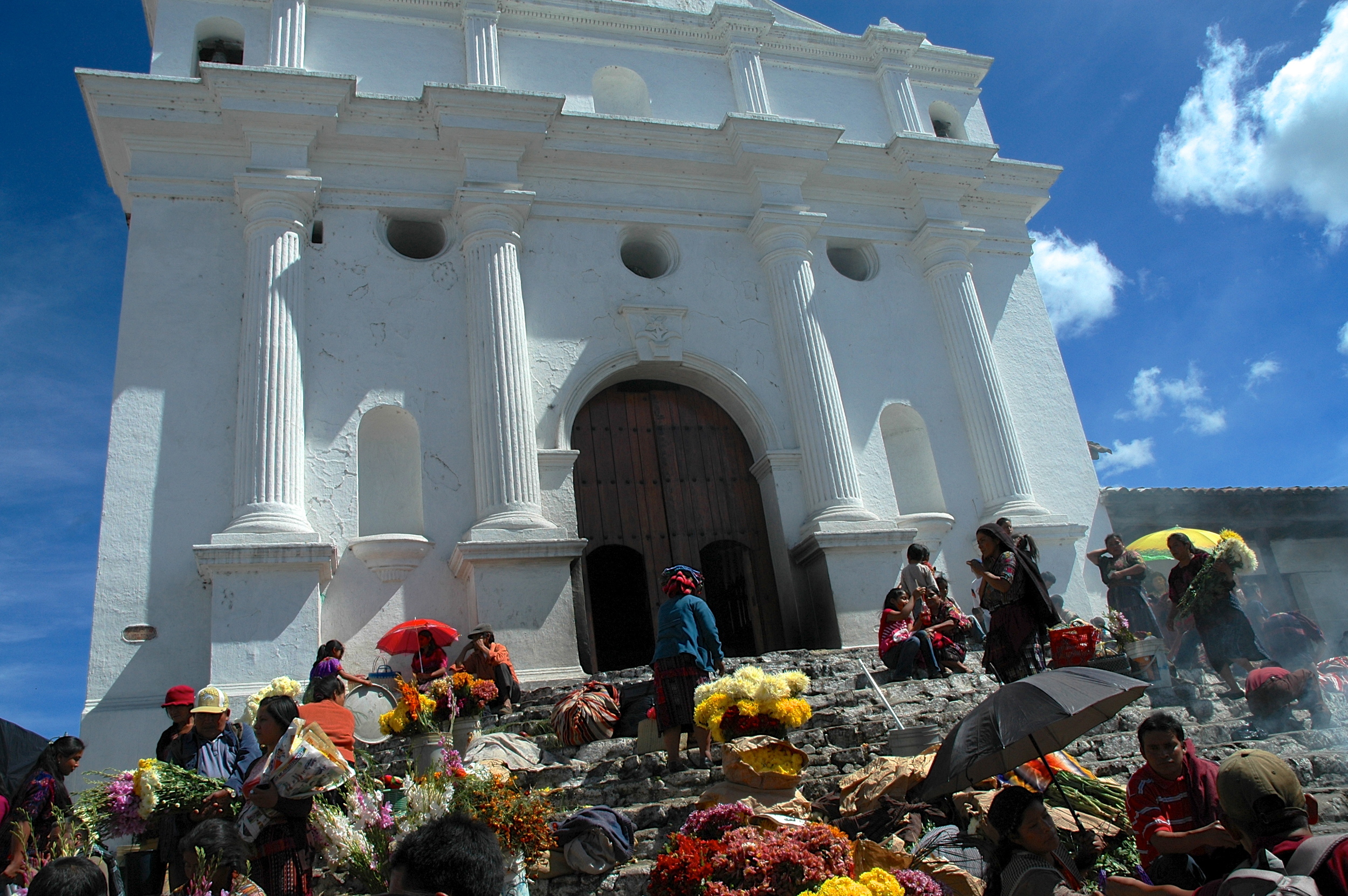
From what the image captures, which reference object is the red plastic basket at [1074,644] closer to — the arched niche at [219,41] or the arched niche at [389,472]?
the arched niche at [389,472]

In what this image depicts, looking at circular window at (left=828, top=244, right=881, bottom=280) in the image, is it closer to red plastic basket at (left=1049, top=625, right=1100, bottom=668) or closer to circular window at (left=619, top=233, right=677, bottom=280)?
circular window at (left=619, top=233, right=677, bottom=280)

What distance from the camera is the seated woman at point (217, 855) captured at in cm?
453

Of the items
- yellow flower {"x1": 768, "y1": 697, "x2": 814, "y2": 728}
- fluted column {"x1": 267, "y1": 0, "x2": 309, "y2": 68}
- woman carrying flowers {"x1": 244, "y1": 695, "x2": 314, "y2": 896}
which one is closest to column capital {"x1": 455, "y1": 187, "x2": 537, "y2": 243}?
fluted column {"x1": 267, "y1": 0, "x2": 309, "y2": 68}

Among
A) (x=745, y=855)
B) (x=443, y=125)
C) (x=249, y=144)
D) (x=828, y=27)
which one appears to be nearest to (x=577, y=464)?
(x=443, y=125)

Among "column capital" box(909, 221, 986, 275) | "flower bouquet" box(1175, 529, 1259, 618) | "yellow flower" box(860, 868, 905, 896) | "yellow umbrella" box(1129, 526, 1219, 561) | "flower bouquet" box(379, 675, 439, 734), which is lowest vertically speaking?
"yellow flower" box(860, 868, 905, 896)

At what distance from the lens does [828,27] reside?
1697cm

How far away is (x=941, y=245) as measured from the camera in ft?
49.8

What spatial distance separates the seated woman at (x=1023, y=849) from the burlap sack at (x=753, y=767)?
6.50 ft

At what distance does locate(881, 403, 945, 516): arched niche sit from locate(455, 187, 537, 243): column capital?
6.14 meters

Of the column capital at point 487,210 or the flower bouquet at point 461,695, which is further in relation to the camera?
the column capital at point 487,210

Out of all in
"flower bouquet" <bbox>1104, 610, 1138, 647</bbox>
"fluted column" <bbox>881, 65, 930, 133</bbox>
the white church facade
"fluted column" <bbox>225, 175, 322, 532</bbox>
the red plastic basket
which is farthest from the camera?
"fluted column" <bbox>881, 65, 930, 133</bbox>

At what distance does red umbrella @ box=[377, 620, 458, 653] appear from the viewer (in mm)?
9906

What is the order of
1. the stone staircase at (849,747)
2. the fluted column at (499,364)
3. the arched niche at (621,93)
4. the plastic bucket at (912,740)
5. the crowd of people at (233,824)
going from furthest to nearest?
the arched niche at (621,93)
the fluted column at (499,364)
the plastic bucket at (912,740)
the stone staircase at (849,747)
the crowd of people at (233,824)

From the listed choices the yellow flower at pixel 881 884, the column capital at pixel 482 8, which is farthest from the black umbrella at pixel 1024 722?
the column capital at pixel 482 8
